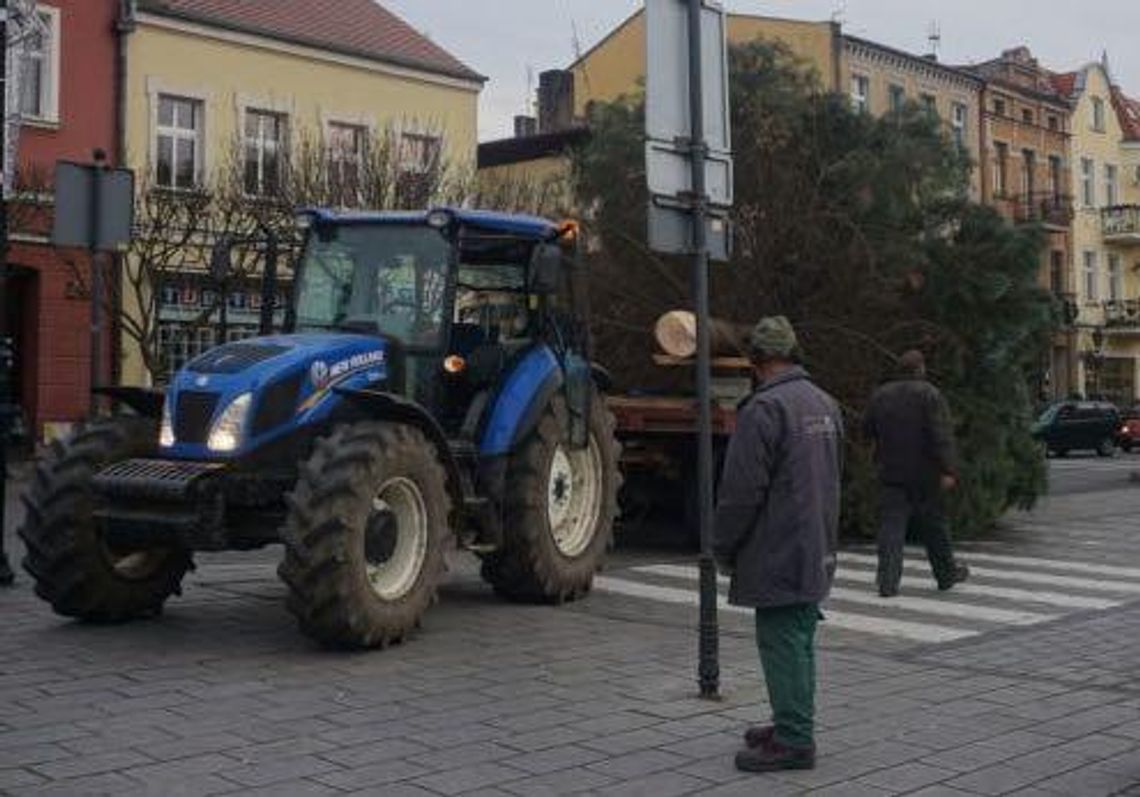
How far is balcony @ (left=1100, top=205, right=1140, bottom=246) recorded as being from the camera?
59.4 meters

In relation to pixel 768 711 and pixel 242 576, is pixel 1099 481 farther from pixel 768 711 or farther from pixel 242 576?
pixel 768 711

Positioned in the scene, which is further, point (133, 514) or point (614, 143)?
point (614, 143)

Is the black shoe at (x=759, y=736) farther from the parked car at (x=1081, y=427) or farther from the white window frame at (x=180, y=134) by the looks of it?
the parked car at (x=1081, y=427)

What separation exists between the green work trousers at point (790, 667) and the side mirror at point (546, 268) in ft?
12.9

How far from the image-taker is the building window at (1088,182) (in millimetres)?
59906

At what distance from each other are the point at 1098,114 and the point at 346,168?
4572 cm

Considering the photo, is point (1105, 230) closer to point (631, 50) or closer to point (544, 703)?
point (631, 50)

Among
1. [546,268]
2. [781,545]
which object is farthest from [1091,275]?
[781,545]

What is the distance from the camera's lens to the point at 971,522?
51.1ft

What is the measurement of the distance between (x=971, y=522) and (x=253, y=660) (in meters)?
9.64

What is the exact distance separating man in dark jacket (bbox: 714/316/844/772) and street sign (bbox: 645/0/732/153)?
197cm

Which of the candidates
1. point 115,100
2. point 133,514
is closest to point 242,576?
point 133,514

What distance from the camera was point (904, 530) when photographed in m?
11.2

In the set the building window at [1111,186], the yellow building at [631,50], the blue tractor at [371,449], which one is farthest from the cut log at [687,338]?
the building window at [1111,186]
